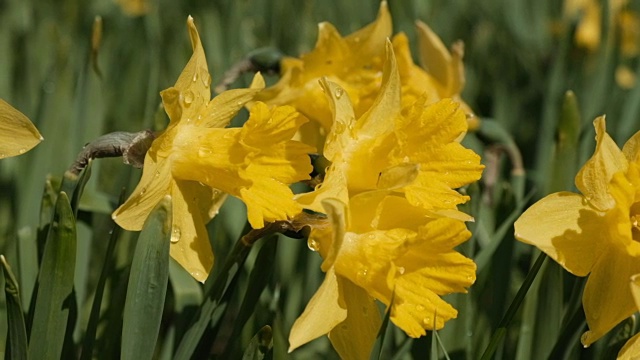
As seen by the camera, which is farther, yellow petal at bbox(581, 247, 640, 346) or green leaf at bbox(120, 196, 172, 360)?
yellow petal at bbox(581, 247, 640, 346)

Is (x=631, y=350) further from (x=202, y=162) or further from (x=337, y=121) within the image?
(x=202, y=162)

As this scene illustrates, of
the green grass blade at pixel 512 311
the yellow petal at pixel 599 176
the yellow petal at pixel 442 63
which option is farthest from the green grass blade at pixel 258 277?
the yellow petal at pixel 442 63

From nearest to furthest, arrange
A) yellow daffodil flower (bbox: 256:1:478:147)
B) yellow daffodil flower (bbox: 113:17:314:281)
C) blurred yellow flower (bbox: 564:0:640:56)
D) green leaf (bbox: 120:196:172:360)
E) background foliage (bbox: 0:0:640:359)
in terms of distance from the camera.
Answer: green leaf (bbox: 120:196:172:360), yellow daffodil flower (bbox: 113:17:314:281), background foliage (bbox: 0:0:640:359), yellow daffodil flower (bbox: 256:1:478:147), blurred yellow flower (bbox: 564:0:640:56)

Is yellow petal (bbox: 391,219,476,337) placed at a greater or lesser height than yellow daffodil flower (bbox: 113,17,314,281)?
lesser

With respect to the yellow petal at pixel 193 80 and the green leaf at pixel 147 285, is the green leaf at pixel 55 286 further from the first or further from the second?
the yellow petal at pixel 193 80

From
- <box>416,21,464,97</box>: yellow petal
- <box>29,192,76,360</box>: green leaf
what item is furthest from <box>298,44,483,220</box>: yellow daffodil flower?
<box>416,21,464,97</box>: yellow petal

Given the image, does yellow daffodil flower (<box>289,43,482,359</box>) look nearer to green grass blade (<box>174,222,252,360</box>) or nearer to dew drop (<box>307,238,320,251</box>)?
dew drop (<box>307,238,320,251</box>)
